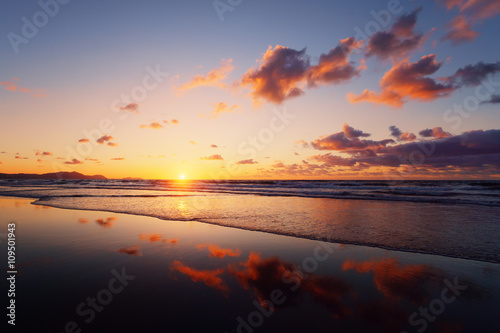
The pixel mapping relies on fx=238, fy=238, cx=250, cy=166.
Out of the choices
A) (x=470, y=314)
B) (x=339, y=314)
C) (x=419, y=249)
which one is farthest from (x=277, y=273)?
(x=419, y=249)

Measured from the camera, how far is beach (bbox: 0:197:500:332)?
3.95 metres

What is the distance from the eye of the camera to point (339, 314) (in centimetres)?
420

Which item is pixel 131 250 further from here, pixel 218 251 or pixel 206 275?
pixel 206 275

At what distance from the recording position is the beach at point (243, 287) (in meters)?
3.95

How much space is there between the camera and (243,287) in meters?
5.12

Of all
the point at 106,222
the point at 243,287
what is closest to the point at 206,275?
the point at 243,287

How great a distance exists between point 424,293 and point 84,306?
6.73 m

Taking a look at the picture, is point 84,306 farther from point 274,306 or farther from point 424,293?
point 424,293
